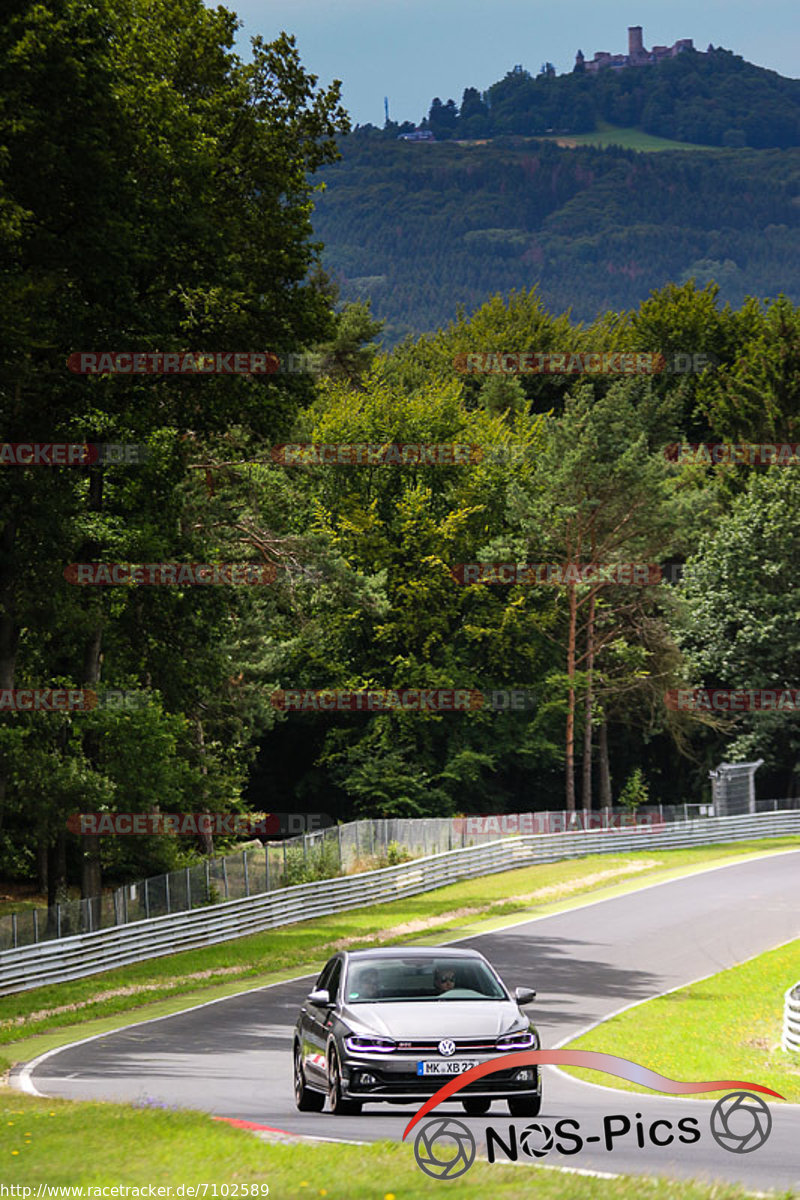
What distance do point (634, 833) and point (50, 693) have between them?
28.4m

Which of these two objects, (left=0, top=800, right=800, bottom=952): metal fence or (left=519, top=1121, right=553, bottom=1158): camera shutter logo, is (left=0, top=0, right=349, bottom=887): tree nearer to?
(left=0, top=800, right=800, bottom=952): metal fence

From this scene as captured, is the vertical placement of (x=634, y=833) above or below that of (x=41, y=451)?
below

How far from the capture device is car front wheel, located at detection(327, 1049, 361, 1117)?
13.0 meters

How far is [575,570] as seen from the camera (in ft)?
218

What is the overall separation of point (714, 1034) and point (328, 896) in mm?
20461

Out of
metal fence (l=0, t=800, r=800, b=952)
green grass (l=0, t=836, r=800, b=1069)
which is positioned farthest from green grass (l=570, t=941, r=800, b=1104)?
metal fence (l=0, t=800, r=800, b=952)

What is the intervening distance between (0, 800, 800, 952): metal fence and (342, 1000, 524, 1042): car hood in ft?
58.9

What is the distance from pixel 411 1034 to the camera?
12969mm

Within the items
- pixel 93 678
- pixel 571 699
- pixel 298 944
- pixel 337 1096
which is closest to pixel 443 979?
pixel 337 1096

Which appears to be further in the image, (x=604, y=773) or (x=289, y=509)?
(x=604, y=773)

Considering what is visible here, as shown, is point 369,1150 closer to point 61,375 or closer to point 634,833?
point 61,375

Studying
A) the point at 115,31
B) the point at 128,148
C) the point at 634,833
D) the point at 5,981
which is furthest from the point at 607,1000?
the point at 634,833

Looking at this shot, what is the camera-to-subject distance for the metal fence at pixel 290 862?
1245 inches

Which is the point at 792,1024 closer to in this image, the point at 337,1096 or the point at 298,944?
the point at 337,1096
